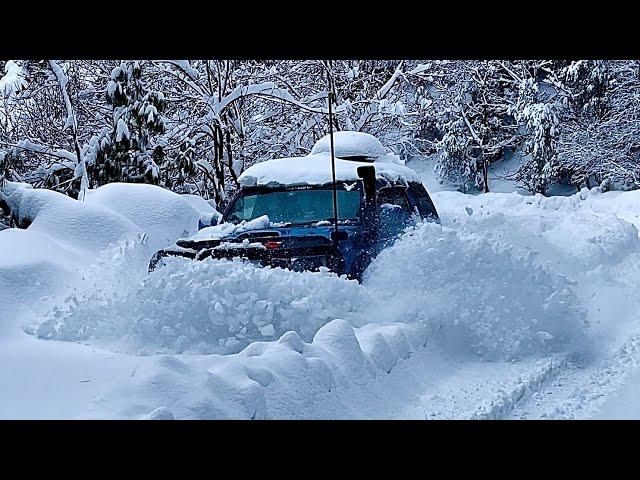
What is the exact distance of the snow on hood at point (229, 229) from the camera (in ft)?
21.2

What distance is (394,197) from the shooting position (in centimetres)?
741

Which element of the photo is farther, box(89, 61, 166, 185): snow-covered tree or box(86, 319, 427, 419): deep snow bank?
box(89, 61, 166, 185): snow-covered tree

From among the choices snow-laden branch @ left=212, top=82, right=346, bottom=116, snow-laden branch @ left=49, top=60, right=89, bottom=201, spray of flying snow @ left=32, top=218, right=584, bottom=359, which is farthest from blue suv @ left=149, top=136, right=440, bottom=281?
snow-laden branch @ left=212, top=82, right=346, bottom=116

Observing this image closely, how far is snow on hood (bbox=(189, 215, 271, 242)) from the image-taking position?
21.2ft

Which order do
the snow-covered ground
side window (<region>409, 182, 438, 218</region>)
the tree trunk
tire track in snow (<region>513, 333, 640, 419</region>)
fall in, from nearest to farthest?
the snow-covered ground, tire track in snow (<region>513, 333, 640, 419</region>), side window (<region>409, 182, 438, 218</region>), the tree trunk

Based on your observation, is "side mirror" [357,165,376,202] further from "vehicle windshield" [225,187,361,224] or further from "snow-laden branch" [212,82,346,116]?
"snow-laden branch" [212,82,346,116]

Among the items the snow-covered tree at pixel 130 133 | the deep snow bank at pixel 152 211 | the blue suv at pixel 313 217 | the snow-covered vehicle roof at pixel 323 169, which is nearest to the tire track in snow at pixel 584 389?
the blue suv at pixel 313 217

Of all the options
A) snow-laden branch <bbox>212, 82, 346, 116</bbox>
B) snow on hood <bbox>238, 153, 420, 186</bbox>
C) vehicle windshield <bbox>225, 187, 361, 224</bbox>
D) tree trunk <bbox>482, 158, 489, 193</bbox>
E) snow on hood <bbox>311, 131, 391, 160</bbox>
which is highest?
snow-laden branch <bbox>212, 82, 346, 116</bbox>

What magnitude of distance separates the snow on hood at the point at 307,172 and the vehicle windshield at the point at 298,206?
0.12 meters

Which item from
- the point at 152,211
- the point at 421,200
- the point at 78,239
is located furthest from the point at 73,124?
the point at 421,200

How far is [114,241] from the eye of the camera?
→ 29.8 feet
